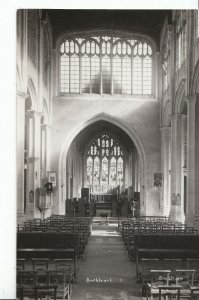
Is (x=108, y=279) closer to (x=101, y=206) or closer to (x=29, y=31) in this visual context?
(x=29, y=31)

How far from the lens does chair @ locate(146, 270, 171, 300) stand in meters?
9.98

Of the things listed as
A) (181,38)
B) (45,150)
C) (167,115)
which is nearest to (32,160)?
(45,150)

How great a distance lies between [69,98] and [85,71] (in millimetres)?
2390

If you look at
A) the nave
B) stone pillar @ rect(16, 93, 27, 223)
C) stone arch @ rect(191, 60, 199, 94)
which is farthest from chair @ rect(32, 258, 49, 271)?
stone arch @ rect(191, 60, 199, 94)

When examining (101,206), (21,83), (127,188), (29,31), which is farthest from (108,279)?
(127,188)

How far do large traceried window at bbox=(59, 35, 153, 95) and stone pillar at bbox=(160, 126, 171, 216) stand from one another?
3575 millimetres

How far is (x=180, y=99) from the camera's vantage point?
94.6 ft

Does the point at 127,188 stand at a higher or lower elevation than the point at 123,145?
lower

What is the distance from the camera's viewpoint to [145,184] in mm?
35094

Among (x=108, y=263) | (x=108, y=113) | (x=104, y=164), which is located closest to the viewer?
(x=108, y=263)

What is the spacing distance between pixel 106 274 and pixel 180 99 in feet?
53.8

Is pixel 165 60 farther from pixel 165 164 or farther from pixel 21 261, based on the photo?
pixel 21 261

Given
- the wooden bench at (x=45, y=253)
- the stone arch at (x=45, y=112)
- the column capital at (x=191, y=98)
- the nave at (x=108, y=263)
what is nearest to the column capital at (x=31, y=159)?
the stone arch at (x=45, y=112)

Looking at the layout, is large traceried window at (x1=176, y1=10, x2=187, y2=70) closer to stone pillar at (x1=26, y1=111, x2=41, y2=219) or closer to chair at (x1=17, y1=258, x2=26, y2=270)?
stone pillar at (x1=26, y1=111, x2=41, y2=219)
